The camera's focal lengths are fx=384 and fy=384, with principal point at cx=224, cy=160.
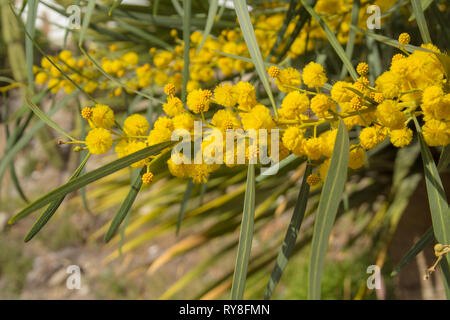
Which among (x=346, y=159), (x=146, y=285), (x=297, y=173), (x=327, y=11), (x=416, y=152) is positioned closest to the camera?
(x=346, y=159)

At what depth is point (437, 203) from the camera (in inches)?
14.4

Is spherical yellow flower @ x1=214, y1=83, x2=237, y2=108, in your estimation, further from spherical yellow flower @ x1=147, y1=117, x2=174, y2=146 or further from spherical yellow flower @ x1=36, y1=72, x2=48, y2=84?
spherical yellow flower @ x1=36, y1=72, x2=48, y2=84

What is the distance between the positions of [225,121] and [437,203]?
0.22 metres

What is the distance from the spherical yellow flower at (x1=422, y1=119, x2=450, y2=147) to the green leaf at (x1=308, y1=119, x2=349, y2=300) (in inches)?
3.8

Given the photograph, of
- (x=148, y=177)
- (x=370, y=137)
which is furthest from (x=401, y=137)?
(x=148, y=177)

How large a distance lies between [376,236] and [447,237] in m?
0.85

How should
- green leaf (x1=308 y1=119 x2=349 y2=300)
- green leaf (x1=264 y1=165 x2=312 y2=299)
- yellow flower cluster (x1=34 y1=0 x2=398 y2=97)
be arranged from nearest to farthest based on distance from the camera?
green leaf (x1=308 y1=119 x2=349 y2=300)
green leaf (x1=264 y1=165 x2=312 y2=299)
yellow flower cluster (x1=34 y1=0 x2=398 y2=97)

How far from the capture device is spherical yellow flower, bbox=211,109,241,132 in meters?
0.34

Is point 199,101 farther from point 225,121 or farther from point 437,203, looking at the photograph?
point 437,203

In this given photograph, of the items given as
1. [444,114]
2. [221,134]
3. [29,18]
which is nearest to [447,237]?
[444,114]

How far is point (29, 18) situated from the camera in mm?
459

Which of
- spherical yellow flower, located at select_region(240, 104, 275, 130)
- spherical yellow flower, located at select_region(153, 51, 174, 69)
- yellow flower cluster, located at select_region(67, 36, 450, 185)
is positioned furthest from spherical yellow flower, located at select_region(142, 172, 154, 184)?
spherical yellow flower, located at select_region(153, 51, 174, 69)

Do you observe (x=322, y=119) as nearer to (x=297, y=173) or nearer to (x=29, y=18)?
(x=29, y=18)
